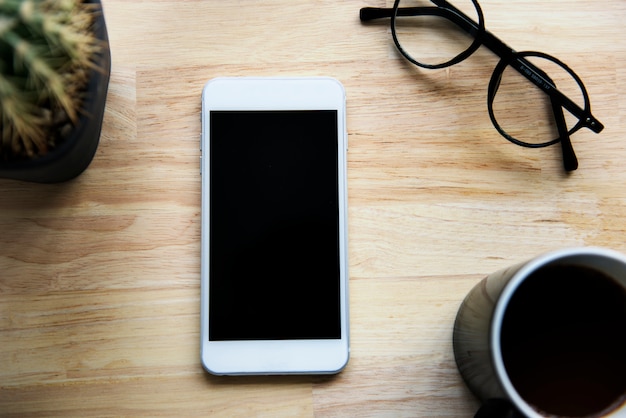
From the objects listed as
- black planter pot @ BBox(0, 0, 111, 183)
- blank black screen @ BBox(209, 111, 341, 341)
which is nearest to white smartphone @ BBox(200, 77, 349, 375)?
blank black screen @ BBox(209, 111, 341, 341)

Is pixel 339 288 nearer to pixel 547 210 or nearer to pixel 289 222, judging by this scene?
pixel 289 222

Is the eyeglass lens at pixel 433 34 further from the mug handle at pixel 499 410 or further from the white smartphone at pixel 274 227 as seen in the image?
the mug handle at pixel 499 410

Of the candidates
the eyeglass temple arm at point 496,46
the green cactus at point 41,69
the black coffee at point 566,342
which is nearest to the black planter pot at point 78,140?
the green cactus at point 41,69

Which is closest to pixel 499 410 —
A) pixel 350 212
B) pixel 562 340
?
pixel 562 340

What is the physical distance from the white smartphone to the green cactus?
14cm

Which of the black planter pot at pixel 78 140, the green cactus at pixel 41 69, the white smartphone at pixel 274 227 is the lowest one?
the white smartphone at pixel 274 227

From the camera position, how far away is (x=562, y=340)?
1.52ft

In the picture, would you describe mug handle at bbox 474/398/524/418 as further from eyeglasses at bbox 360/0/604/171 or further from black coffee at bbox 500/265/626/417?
eyeglasses at bbox 360/0/604/171

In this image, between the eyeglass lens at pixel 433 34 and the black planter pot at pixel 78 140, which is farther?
the eyeglass lens at pixel 433 34

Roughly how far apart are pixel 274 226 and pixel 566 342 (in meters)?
0.26

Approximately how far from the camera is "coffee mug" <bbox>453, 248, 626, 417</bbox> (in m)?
0.45

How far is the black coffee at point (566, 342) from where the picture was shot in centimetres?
45

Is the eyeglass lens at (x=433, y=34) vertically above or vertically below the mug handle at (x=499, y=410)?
above

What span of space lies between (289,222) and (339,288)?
8 centimetres
